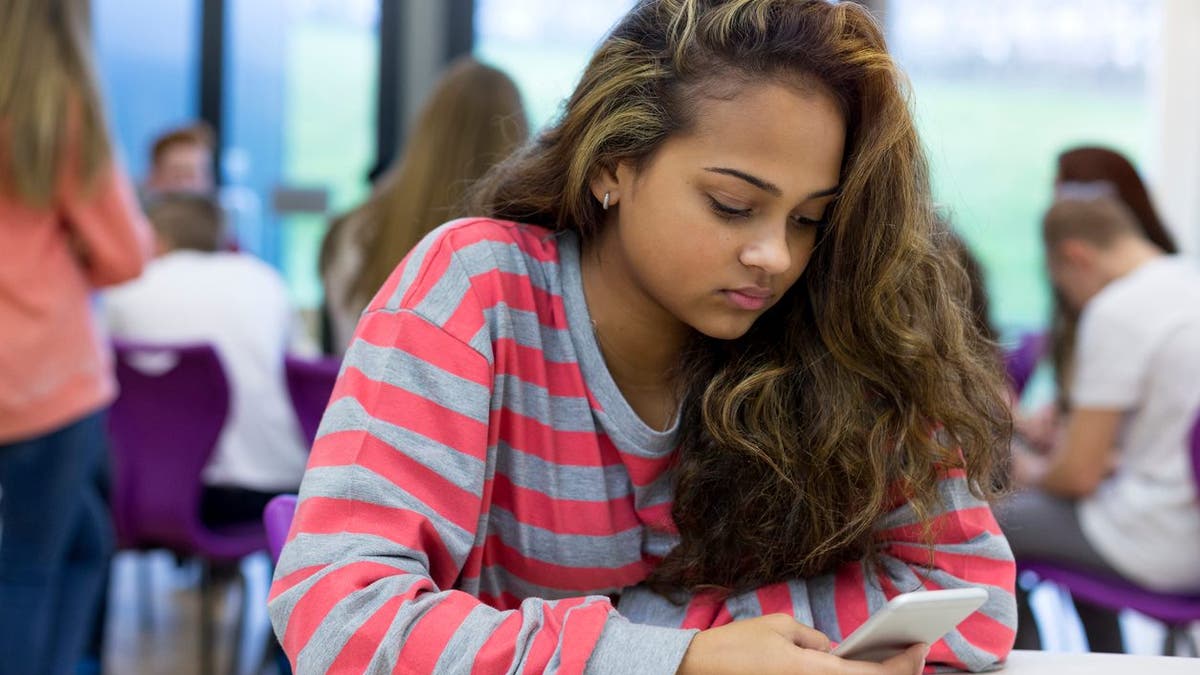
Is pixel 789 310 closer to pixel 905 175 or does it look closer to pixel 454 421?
pixel 905 175

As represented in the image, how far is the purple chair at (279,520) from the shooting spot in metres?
1.26

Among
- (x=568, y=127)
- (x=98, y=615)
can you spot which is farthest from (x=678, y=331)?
(x=98, y=615)

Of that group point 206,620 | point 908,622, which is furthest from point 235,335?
point 908,622

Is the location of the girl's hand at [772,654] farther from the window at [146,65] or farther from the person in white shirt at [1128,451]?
the window at [146,65]

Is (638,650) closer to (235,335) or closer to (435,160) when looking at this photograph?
(435,160)

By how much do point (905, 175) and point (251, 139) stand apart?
5719 millimetres

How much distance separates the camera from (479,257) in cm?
124

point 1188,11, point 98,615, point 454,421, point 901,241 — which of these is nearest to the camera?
point 454,421

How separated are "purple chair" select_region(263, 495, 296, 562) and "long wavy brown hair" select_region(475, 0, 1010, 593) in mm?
349

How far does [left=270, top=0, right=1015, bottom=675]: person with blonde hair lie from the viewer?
118 cm

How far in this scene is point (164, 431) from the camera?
294 cm

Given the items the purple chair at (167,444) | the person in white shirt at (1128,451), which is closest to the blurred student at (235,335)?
the purple chair at (167,444)

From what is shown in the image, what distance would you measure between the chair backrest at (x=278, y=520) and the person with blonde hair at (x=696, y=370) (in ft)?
0.48

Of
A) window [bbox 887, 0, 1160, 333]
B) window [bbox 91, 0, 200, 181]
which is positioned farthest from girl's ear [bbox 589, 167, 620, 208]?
window [bbox 91, 0, 200, 181]
